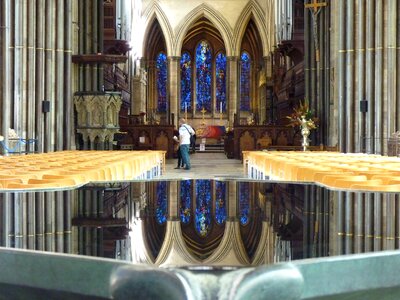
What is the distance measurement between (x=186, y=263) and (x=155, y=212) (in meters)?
1.44

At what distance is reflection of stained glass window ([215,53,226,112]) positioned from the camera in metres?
48.6

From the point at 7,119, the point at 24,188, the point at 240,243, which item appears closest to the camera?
the point at 240,243

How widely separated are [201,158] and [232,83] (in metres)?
15.1

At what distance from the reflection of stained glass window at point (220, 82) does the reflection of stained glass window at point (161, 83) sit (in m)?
3.88

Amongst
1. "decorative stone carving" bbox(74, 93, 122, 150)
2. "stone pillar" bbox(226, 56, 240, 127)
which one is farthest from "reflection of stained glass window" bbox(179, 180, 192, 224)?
"stone pillar" bbox(226, 56, 240, 127)

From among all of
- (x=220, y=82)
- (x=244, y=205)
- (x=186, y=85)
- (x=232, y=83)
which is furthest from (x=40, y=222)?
(x=186, y=85)

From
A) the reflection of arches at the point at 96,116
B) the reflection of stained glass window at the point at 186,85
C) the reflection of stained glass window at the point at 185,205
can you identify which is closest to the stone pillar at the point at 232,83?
the reflection of stained glass window at the point at 186,85

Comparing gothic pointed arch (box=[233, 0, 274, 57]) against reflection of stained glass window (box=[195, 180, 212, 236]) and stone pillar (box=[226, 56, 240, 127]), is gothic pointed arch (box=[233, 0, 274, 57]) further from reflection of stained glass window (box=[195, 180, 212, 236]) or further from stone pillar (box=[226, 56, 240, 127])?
reflection of stained glass window (box=[195, 180, 212, 236])

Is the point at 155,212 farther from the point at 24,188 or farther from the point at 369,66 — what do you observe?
the point at 369,66

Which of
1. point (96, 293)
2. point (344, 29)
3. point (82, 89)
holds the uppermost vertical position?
point (344, 29)

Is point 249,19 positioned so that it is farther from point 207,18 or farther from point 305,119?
point 305,119

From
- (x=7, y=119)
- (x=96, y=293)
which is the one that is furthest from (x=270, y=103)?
(x=96, y=293)

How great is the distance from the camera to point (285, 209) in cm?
299

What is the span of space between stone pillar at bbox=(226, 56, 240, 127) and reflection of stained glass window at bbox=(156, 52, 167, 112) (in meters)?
5.84
